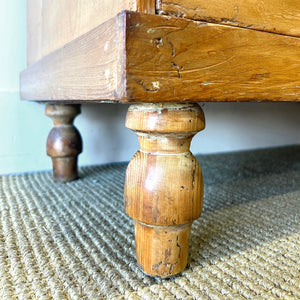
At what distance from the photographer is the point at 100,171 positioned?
1.00 metres

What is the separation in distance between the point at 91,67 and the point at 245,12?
0.19 metres

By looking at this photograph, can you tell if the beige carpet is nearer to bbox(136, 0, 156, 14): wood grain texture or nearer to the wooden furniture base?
the wooden furniture base

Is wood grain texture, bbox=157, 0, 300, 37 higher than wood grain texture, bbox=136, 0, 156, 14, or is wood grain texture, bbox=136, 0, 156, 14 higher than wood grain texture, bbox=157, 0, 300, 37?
wood grain texture, bbox=157, 0, 300, 37

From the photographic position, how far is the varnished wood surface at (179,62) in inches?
12.2

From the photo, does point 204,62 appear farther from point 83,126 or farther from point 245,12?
point 83,126

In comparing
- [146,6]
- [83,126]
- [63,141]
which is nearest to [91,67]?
[146,6]

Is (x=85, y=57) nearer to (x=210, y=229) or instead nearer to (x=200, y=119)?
(x=200, y=119)

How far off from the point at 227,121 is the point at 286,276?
97cm

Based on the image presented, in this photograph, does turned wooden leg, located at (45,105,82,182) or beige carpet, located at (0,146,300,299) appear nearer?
beige carpet, located at (0,146,300,299)

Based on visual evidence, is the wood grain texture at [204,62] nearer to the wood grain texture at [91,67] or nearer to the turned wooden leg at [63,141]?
the wood grain texture at [91,67]

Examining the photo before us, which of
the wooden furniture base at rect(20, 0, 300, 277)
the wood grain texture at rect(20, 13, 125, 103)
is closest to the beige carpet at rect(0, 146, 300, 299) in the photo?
the wooden furniture base at rect(20, 0, 300, 277)

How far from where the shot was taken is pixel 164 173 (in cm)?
37

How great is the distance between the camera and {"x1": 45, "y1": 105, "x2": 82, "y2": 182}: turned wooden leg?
2.69 feet

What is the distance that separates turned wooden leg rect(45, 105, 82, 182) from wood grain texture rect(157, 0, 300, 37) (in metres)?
0.54
